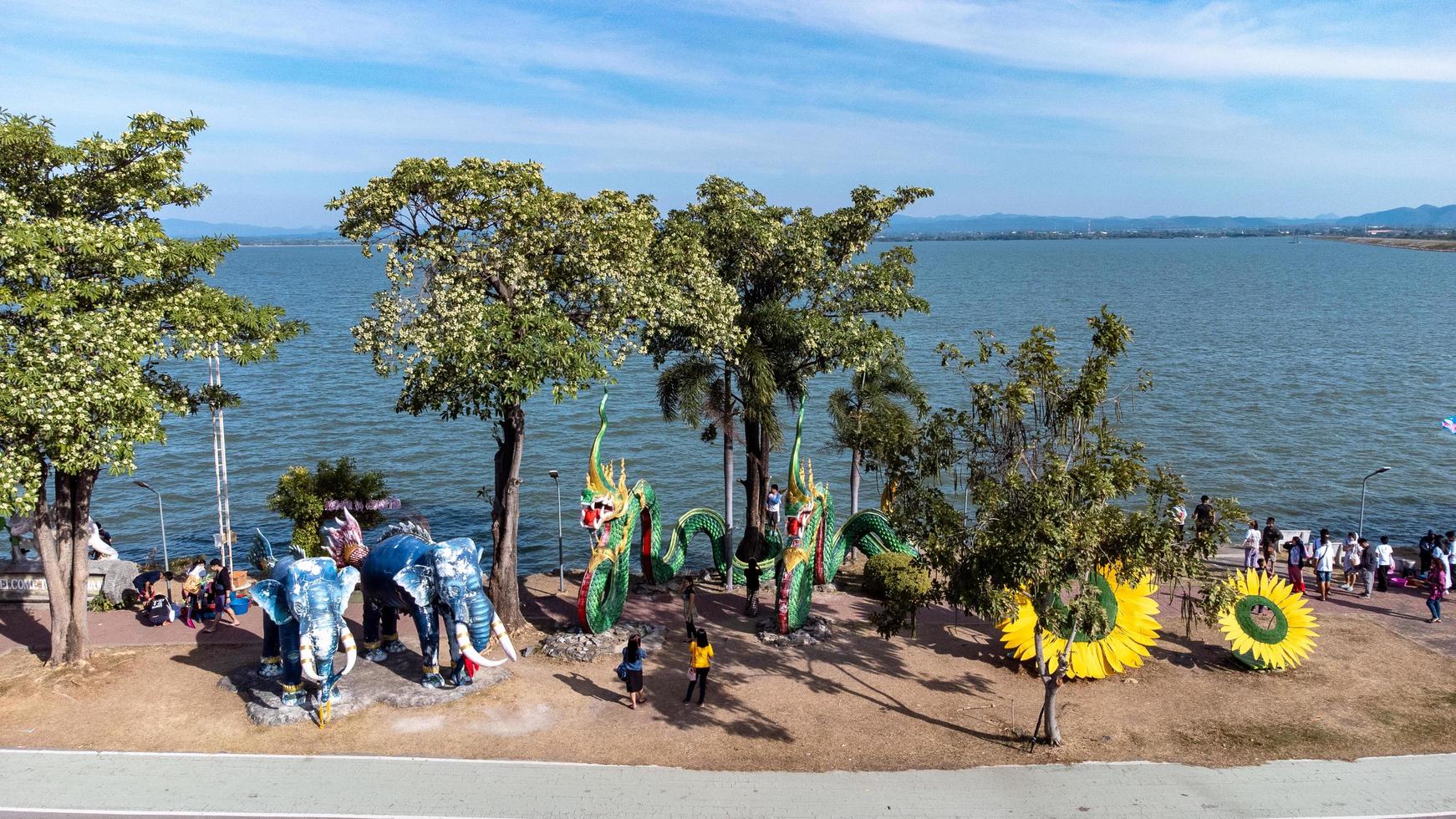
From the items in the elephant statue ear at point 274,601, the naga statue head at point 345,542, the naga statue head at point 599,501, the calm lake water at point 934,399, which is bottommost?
the calm lake water at point 934,399

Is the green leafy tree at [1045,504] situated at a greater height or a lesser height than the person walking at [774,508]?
greater

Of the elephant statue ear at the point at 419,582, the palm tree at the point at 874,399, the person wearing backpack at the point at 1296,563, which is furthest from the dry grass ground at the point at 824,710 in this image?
the palm tree at the point at 874,399

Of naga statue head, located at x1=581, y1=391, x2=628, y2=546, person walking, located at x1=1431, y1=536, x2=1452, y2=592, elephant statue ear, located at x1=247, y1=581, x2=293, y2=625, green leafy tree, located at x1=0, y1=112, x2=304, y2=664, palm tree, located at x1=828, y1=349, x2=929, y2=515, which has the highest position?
green leafy tree, located at x1=0, y1=112, x2=304, y2=664

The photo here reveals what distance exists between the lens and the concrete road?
14188mm

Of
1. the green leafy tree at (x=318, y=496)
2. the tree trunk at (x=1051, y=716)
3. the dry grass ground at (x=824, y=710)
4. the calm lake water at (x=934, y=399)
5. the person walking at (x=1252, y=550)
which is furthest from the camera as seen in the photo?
the calm lake water at (x=934, y=399)

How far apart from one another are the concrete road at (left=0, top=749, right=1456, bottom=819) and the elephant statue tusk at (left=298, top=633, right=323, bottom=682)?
1456mm

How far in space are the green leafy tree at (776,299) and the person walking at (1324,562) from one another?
10.4 m

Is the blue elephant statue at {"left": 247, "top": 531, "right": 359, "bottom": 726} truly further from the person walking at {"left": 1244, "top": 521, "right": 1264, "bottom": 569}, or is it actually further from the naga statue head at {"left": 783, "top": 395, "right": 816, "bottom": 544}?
the person walking at {"left": 1244, "top": 521, "right": 1264, "bottom": 569}

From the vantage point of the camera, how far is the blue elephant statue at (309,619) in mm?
16828

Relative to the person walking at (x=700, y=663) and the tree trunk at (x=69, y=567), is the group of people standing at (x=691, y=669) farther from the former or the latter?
the tree trunk at (x=69, y=567)

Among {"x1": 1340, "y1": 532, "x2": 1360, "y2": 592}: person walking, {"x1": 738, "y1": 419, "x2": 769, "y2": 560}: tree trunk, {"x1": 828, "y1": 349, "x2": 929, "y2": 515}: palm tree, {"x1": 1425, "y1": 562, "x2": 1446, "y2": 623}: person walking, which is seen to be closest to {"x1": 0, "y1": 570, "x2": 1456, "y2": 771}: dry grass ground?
{"x1": 1425, "y1": 562, "x2": 1446, "y2": 623}: person walking

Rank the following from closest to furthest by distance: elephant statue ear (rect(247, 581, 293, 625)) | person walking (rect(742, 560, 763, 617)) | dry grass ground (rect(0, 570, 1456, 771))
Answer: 1. dry grass ground (rect(0, 570, 1456, 771))
2. elephant statue ear (rect(247, 581, 293, 625))
3. person walking (rect(742, 560, 763, 617))

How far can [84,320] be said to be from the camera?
16.4m

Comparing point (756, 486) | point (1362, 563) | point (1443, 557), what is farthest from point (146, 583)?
point (1443, 557)
